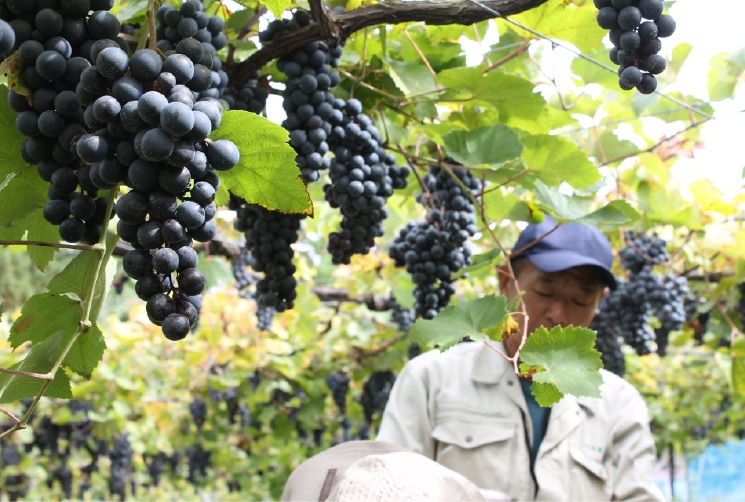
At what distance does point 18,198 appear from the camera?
3.15 feet

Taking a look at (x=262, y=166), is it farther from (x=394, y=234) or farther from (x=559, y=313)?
(x=394, y=234)

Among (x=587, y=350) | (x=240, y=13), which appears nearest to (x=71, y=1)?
(x=240, y=13)

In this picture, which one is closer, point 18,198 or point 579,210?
point 18,198

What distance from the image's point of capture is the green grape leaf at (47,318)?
1.03 metres

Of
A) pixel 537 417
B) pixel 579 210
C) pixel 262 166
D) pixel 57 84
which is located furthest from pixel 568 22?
pixel 537 417

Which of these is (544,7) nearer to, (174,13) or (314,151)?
(314,151)

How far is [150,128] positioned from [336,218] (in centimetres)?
331

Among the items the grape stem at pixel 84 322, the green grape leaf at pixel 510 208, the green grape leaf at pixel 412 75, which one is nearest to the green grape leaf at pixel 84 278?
the grape stem at pixel 84 322

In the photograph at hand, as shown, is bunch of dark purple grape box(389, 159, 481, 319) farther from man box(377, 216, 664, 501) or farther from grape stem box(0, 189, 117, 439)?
grape stem box(0, 189, 117, 439)

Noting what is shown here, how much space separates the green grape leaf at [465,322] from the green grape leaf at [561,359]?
12 cm

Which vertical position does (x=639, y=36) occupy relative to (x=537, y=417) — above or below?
above

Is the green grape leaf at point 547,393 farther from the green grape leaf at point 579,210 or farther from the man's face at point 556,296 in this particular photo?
the man's face at point 556,296

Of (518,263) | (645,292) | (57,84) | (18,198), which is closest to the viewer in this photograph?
(57,84)

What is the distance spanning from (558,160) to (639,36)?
2.42 feet
